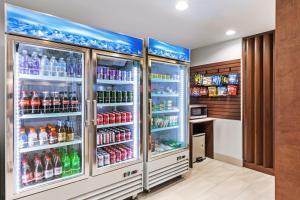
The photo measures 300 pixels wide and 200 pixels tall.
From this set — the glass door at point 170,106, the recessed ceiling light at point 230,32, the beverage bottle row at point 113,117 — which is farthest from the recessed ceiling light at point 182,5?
the beverage bottle row at point 113,117

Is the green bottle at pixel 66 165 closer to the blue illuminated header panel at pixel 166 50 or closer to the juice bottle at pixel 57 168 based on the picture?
the juice bottle at pixel 57 168

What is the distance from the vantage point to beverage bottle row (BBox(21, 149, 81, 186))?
6.28 feet

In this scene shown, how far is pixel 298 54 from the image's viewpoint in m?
0.64

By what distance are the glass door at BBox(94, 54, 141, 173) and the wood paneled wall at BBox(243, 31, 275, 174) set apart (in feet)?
7.78

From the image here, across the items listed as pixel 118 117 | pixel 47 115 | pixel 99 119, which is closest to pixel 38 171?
pixel 47 115

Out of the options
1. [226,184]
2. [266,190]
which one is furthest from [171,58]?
[266,190]

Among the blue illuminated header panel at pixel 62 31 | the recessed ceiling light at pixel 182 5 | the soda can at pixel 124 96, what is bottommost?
the soda can at pixel 124 96

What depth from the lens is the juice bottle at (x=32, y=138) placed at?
1.93 meters

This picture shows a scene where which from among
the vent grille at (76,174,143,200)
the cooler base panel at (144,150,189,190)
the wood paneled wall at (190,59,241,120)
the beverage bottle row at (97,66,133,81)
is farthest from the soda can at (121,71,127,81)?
the wood paneled wall at (190,59,241,120)

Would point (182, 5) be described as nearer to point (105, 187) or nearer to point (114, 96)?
point (114, 96)

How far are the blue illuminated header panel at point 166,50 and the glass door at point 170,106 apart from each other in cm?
17

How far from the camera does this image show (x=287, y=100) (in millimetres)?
668

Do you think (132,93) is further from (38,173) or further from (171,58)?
(38,173)

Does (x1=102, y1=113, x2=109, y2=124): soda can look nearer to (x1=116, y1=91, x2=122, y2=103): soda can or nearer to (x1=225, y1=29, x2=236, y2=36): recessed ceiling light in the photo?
(x1=116, y1=91, x2=122, y2=103): soda can
